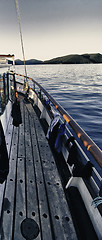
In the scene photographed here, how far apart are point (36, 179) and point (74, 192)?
79 cm

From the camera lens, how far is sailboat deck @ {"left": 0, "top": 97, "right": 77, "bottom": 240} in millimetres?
2113

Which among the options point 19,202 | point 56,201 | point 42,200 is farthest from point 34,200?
point 56,201

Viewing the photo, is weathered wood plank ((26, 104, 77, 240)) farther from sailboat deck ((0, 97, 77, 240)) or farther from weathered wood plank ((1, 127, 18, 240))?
weathered wood plank ((1, 127, 18, 240))

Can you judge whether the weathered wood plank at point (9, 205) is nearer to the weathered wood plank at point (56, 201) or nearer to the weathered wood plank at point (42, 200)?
the weathered wood plank at point (42, 200)

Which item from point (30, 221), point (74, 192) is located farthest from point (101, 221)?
point (30, 221)

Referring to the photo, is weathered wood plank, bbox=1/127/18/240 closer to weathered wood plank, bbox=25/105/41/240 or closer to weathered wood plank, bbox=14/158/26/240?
weathered wood plank, bbox=14/158/26/240

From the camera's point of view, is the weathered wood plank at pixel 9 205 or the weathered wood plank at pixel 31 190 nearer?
the weathered wood plank at pixel 9 205

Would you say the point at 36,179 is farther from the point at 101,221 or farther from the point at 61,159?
the point at 101,221

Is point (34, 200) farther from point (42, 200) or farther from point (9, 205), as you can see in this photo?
point (9, 205)

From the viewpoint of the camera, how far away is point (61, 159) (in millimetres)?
3658

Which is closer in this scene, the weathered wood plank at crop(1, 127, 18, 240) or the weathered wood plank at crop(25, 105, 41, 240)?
the weathered wood plank at crop(1, 127, 18, 240)

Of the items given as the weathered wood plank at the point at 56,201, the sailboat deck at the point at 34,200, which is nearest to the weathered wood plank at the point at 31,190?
the sailboat deck at the point at 34,200

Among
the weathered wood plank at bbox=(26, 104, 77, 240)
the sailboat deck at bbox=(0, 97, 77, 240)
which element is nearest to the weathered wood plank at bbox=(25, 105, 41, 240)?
the sailboat deck at bbox=(0, 97, 77, 240)

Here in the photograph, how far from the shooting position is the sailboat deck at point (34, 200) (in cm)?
211
